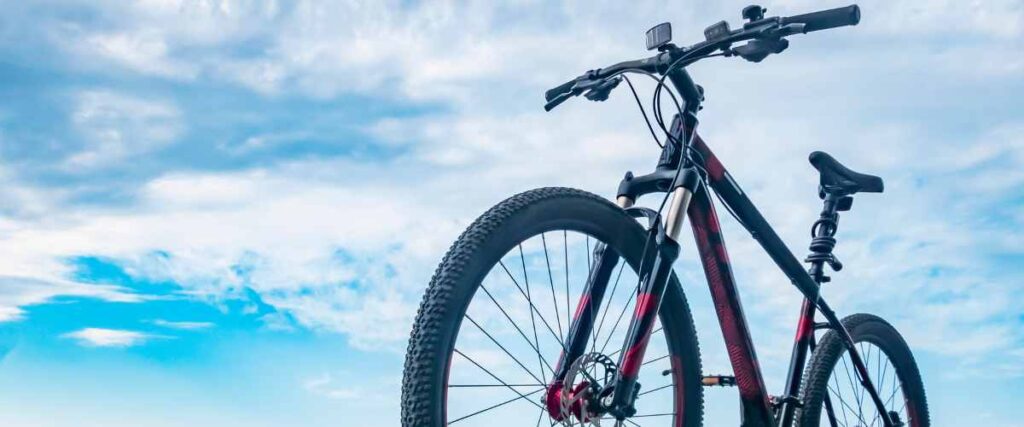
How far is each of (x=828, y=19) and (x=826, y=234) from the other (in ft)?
5.66

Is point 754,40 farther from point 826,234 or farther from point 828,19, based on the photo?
point 826,234

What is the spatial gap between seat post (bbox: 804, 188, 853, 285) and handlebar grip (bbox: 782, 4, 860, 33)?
1.67 metres

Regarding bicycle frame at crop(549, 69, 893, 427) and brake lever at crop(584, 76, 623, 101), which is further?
brake lever at crop(584, 76, 623, 101)

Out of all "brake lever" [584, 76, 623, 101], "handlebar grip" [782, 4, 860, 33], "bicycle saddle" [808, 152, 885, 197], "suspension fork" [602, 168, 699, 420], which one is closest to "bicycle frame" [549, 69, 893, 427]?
"suspension fork" [602, 168, 699, 420]

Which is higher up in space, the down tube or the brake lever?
the brake lever

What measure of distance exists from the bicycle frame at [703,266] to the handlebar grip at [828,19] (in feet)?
1.34

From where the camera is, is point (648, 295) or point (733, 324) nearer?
point (648, 295)

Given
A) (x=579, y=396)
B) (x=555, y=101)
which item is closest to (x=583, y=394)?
(x=579, y=396)

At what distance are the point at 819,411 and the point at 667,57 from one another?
82.7 inches

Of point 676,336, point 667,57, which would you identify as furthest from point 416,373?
point 667,57

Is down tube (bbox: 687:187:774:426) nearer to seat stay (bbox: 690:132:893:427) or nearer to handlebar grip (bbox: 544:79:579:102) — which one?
seat stay (bbox: 690:132:893:427)

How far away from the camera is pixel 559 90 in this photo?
3.55 meters

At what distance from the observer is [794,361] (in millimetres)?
4379

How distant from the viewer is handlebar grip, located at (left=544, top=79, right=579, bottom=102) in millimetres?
3518
